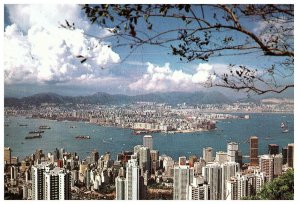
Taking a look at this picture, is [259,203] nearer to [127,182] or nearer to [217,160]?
[217,160]

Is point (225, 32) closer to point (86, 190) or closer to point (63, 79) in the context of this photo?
point (63, 79)

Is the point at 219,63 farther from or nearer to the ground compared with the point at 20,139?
farther from the ground

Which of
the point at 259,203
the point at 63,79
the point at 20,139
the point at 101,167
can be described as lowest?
the point at 259,203

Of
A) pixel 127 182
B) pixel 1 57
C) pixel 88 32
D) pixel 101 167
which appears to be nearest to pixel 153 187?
pixel 127 182

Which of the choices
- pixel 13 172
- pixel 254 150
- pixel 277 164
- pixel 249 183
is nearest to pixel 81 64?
pixel 13 172

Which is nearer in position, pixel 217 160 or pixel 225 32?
pixel 225 32

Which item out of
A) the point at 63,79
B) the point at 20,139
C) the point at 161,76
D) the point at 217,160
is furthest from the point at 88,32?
the point at 217,160

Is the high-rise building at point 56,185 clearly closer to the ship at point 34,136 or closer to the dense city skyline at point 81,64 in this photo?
the ship at point 34,136
